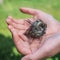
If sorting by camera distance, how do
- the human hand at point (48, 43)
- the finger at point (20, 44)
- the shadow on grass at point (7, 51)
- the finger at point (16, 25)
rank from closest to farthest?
the human hand at point (48, 43), the finger at point (20, 44), the finger at point (16, 25), the shadow on grass at point (7, 51)

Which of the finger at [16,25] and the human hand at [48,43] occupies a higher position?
the finger at [16,25]

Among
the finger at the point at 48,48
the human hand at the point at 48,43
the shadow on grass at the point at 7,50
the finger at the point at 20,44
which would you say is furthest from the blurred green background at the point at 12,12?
the finger at the point at 48,48

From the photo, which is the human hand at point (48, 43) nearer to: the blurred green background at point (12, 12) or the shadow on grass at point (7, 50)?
the blurred green background at point (12, 12)

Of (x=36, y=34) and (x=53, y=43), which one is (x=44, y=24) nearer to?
(x=36, y=34)

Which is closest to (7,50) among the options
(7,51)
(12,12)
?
(7,51)

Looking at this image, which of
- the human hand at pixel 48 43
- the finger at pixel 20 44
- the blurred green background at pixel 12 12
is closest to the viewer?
the human hand at pixel 48 43

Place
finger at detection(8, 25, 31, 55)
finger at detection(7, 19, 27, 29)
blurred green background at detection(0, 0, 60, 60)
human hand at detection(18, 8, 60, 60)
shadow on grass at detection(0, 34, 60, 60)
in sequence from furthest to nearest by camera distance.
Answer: blurred green background at detection(0, 0, 60, 60) → shadow on grass at detection(0, 34, 60, 60) → finger at detection(7, 19, 27, 29) → finger at detection(8, 25, 31, 55) → human hand at detection(18, 8, 60, 60)

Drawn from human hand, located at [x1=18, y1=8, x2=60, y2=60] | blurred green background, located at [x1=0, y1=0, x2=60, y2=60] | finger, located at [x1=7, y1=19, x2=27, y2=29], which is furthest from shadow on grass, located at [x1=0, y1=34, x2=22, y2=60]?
human hand, located at [x1=18, y1=8, x2=60, y2=60]

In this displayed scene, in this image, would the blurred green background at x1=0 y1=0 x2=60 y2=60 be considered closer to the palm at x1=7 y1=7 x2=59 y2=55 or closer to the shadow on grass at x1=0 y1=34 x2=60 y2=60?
the shadow on grass at x1=0 y1=34 x2=60 y2=60

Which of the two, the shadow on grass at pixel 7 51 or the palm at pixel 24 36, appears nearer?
the palm at pixel 24 36
